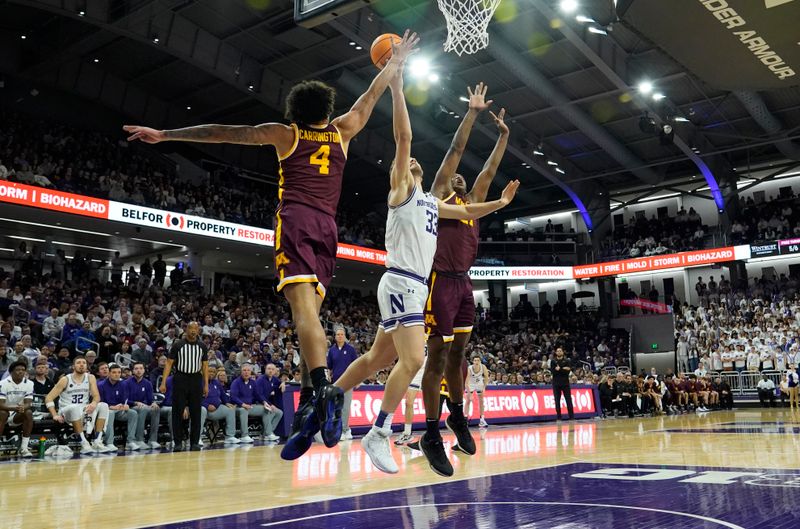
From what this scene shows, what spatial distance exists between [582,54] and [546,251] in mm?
15087

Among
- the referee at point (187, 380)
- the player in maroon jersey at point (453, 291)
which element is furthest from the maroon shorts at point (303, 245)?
the referee at point (187, 380)

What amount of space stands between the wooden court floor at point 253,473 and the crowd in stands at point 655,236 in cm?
2386

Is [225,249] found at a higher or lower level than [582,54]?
lower

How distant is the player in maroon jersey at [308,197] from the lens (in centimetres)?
375

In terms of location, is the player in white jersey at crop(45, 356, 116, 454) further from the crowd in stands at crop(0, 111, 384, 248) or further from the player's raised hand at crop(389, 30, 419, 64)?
the crowd in stands at crop(0, 111, 384, 248)

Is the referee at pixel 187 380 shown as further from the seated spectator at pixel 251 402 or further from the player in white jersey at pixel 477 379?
the player in white jersey at pixel 477 379

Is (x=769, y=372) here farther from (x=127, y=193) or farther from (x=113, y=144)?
(x=113, y=144)

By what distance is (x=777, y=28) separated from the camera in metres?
7.15

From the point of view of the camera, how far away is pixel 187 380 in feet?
32.8

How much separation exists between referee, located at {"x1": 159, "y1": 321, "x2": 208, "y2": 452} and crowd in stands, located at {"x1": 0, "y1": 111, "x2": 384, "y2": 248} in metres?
11.1

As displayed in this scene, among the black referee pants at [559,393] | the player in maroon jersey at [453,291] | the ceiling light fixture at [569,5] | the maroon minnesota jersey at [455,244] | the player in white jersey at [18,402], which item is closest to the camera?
the player in maroon jersey at [453,291]

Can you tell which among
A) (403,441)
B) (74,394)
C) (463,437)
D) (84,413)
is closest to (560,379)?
(403,441)

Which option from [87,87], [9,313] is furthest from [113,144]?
[9,313]

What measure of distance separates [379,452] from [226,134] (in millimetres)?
2121
